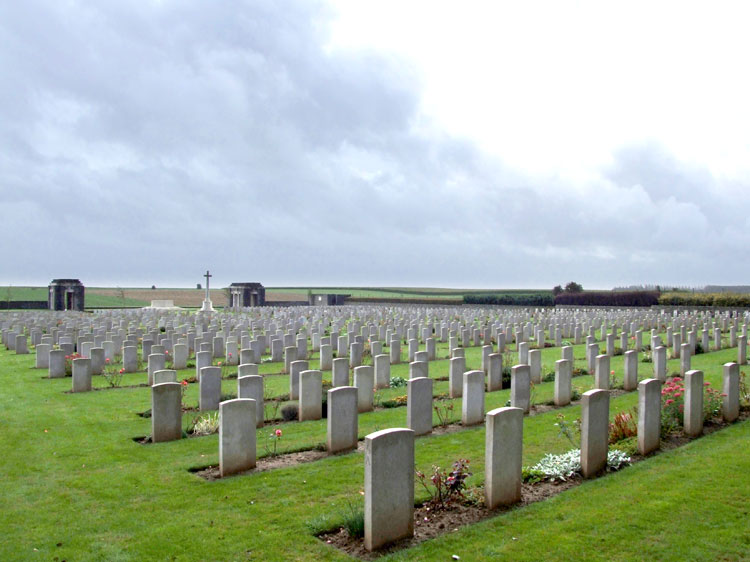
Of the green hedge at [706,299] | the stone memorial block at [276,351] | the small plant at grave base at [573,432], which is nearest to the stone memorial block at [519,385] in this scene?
the small plant at grave base at [573,432]

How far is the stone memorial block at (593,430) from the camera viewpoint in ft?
23.4

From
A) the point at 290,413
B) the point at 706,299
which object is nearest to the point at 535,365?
the point at 290,413

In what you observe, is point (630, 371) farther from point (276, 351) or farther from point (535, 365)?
point (276, 351)

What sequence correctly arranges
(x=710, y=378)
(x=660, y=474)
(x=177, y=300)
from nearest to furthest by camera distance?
(x=660, y=474) < (x=710, y=378) < (x=177, y=300)

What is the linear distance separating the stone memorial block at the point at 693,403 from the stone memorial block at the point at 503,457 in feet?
13.7

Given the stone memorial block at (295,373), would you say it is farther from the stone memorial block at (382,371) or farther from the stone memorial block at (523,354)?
the stone memorial block at (523,354)

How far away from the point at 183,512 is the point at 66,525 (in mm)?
1085

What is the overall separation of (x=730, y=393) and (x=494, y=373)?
4.78 meters

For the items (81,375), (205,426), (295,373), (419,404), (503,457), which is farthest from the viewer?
(81,375)

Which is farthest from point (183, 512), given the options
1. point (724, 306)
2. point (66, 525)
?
point (724, 306)

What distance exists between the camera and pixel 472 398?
10.0m

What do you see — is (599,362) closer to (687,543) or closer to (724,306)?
(687,543)

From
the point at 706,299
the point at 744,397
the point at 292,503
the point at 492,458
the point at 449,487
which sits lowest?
the point at 292,503

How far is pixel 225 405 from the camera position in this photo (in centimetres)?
733
